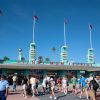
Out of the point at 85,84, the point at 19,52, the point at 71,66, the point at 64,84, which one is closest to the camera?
the point at 85,84

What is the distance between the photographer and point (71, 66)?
187 feet

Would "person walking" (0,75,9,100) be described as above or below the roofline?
below

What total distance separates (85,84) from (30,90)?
4.14 meters

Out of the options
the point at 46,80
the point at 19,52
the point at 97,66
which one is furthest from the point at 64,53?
the point at 46,80

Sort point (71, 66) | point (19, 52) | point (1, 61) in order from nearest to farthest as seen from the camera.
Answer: point (1, 61)
point (71, 66)
point (19, 52)

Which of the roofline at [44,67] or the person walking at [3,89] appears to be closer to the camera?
the person walking at [3,89]

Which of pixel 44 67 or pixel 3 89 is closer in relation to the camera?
pixel 3 89

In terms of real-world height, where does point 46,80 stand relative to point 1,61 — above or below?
below

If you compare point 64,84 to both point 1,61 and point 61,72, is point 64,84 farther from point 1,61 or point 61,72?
point 61,72

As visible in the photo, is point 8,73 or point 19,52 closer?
point 8,73

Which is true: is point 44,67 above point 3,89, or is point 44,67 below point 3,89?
above

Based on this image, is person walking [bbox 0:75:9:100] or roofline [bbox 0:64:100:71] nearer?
person walking [bbox 0:75:9:100]

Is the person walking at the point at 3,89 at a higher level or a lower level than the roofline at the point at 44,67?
lower

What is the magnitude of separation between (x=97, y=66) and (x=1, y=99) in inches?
1868
